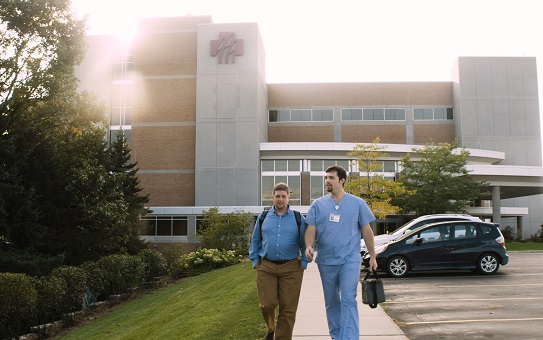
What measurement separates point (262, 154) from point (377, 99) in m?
15.5

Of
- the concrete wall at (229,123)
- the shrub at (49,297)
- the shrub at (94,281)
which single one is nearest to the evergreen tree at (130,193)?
the shrub at (94,281)

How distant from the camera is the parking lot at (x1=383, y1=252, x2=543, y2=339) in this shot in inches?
299

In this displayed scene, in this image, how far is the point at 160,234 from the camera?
144 feet

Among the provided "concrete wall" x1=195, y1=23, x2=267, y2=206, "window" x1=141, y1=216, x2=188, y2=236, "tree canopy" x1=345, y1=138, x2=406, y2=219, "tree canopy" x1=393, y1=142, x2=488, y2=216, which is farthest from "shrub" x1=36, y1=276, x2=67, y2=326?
"concrete wall" x1=195, y1=23, x2=267, y2=206

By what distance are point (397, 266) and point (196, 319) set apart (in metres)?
6.88

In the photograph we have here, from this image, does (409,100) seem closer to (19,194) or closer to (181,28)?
(181,28)

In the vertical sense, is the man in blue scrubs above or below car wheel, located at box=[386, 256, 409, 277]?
above

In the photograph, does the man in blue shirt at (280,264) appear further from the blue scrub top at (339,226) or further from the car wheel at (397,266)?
the car wheel at (397,266)

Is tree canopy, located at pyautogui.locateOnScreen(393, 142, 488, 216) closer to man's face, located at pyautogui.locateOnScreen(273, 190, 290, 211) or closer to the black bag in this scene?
the black bag

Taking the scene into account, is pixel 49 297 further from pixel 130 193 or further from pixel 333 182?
pixel 130 193

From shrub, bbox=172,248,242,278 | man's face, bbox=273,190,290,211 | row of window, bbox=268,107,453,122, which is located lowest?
shrub, bbox=172,248,242,278

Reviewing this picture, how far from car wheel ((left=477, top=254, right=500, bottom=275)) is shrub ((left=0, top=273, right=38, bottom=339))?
39.6 feet

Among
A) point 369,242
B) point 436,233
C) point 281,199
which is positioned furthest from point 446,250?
point 281,199

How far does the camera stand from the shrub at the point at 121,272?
1930 centimetres
